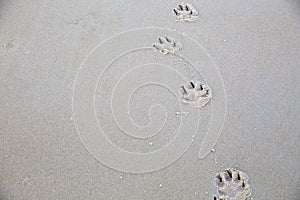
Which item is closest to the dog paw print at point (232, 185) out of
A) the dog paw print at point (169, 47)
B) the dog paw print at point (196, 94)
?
the dog paw print at point (196, 94)

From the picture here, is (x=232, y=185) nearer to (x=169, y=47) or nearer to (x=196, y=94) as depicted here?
(x=196, y=94)

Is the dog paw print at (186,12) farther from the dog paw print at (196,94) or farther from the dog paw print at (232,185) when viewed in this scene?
the dog paw print at (232,185)

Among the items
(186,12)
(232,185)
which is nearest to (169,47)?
(186,12)

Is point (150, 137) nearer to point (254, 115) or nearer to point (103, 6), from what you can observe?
point (254, 115)

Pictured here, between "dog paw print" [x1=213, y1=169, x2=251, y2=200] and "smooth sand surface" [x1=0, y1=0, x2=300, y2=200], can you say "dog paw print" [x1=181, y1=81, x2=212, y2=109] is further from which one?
"dog paw print" [x1=213, y1=169, x2=251, y2=200]

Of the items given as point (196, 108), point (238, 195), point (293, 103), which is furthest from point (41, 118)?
point (293, 103)

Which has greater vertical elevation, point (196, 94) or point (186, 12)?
point (186, 12)

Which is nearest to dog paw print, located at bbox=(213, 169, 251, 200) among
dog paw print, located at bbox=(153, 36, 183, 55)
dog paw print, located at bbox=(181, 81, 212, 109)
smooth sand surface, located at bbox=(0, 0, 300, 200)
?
smooth sand surface, located at bbox=(0, 0, 300, 200)
